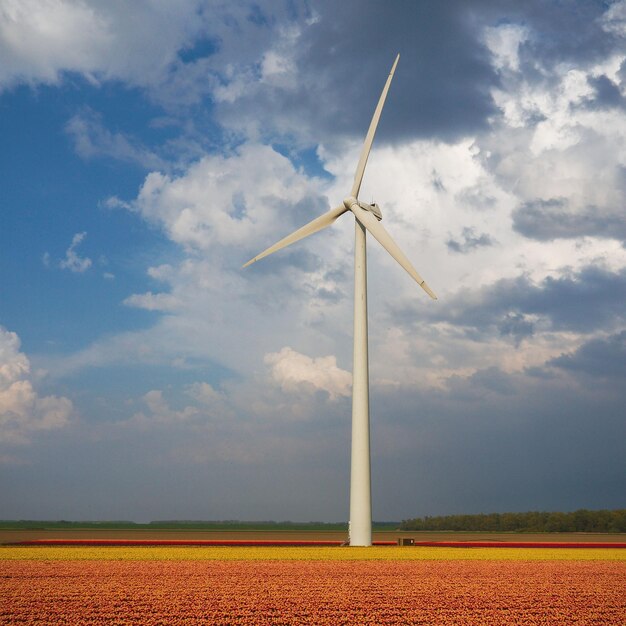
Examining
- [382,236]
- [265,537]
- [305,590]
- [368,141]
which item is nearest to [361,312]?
[382,236]

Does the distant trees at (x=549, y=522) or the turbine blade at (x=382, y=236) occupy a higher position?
the turbine blade at (x=382, y=236)

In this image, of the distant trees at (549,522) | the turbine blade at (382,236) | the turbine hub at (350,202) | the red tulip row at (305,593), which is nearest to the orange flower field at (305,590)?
the red tulip row at (305,593)

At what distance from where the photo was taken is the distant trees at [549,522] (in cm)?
10400

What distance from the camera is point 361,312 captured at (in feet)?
165

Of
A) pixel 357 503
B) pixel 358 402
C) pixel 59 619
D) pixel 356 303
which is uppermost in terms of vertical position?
pixel 356 303

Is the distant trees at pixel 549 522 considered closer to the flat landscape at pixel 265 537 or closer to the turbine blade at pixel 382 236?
the flat landscape at pixel 265 537

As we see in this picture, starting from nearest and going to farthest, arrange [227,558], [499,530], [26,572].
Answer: [26,572], [227,558], [499,530]

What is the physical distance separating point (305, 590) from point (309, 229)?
34829mm

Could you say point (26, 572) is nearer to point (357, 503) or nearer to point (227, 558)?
point (227, 558)

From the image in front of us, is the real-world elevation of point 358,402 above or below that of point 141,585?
above

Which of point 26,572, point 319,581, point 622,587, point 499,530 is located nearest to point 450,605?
point 319,581

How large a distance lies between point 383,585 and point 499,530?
91415 millimetres

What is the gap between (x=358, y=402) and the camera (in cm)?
4853

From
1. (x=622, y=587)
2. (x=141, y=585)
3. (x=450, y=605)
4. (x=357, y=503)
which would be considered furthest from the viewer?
(x=357, y=503)
